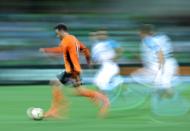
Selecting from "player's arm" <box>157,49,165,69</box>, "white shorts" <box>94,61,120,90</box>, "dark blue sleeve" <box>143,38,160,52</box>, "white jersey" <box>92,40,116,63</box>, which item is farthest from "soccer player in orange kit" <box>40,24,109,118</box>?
"white jersey" <box>92,40,116,63</box>

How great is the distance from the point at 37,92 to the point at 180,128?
24.3ft

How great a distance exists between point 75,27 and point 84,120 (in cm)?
1052

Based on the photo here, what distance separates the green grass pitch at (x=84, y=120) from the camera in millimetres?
11805

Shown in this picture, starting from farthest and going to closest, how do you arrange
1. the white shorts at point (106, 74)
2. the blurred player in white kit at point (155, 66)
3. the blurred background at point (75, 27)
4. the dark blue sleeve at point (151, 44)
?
the blurred background at point (75, 27) < the white shorts at point (106, 74) < the dark blue sleeve at point (151, 44) < the blurred player in white kit at point (155, 66)

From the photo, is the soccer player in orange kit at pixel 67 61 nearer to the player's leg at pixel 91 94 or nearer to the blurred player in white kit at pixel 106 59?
the player's leg at pixel 91 94

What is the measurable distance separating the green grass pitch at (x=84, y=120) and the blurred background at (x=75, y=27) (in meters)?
4.93

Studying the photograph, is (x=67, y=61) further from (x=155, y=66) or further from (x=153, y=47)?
(x=155, y=66)

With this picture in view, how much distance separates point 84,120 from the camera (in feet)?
42.1

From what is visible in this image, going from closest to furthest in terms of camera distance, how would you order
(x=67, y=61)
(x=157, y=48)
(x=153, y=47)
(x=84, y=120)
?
(x=67, y=61)
(x=84, y=120)
(x=157, y=48)
(x=153, y=47)

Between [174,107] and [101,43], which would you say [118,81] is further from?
[174,107]

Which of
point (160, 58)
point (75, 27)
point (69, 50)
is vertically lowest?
point (69, 50)

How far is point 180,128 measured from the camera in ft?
39.1

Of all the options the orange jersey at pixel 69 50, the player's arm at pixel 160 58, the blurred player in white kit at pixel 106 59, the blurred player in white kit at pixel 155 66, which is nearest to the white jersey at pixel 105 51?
the blurred player in white kit at pixel 106 59

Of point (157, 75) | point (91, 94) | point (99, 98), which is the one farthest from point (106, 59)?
point (91, 94)
